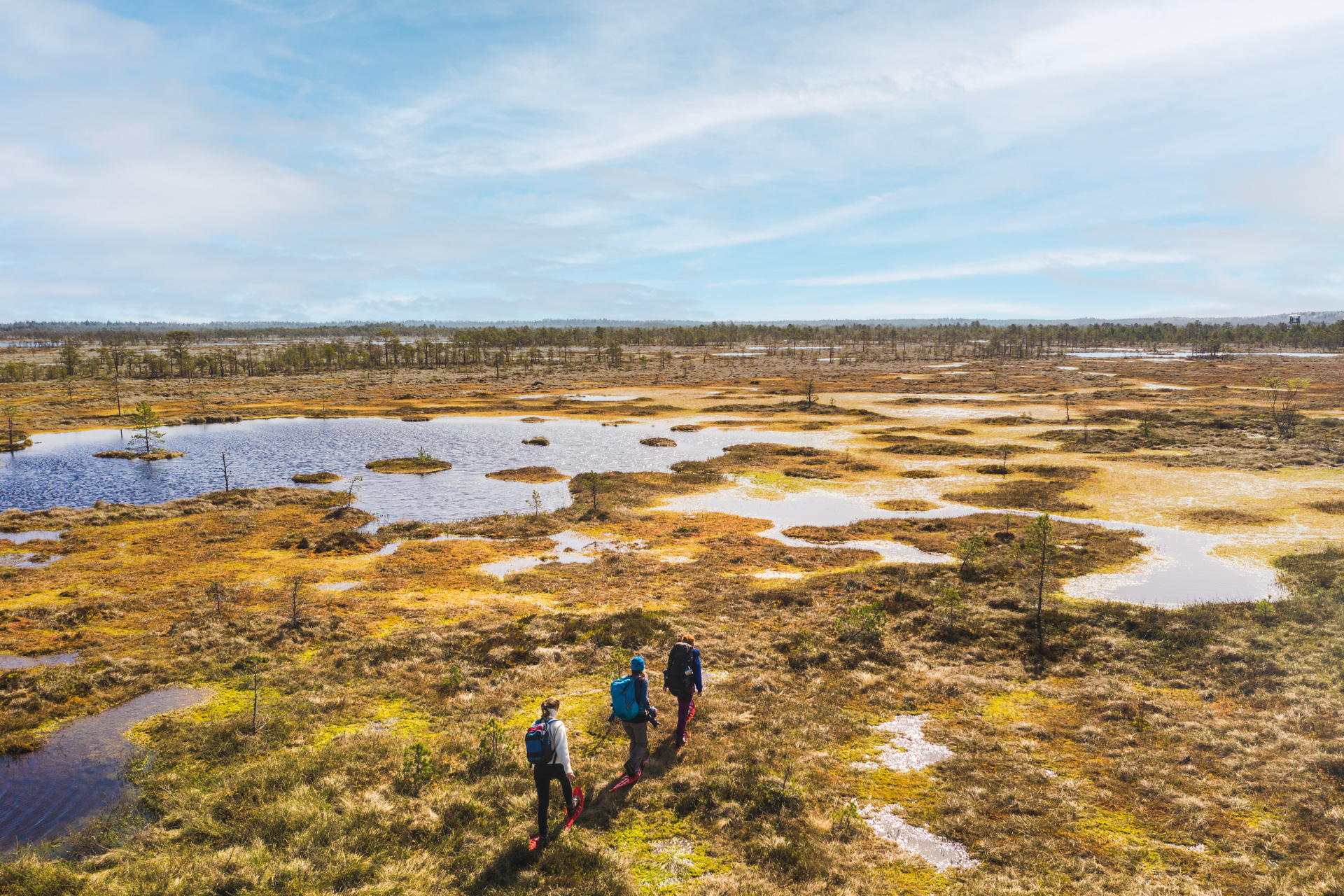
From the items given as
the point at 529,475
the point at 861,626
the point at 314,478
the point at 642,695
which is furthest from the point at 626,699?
the point at 314,478

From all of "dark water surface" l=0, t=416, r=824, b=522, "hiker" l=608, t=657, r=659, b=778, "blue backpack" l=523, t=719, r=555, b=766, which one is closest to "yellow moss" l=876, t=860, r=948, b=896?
"hiker" l=608, t=657, r=659, b=778

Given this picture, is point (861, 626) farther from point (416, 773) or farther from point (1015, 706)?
point (416, 773)

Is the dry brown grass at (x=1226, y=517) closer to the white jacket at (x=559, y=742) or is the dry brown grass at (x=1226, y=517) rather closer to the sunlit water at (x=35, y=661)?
the white jacket at (x=559, y=742)

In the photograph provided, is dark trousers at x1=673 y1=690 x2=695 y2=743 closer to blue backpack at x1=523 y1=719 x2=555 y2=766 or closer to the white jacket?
the white jacket

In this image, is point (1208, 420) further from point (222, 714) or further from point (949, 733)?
point (222, 714)

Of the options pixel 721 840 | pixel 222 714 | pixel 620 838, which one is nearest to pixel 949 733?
pixel 721 840
